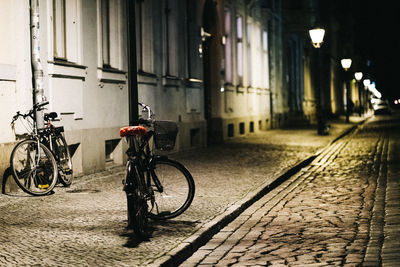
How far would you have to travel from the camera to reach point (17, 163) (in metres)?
9.76

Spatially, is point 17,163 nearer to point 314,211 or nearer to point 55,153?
point 55,153

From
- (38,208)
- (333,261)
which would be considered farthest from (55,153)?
(333,261)

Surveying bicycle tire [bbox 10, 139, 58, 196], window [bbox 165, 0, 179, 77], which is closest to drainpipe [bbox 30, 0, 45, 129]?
bicycle tire [bbox 10, 139, 58, 196]

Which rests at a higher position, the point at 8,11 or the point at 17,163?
the point at 8,11

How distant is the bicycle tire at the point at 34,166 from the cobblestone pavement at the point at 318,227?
3091 mm

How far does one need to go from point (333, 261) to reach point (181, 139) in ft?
40.6

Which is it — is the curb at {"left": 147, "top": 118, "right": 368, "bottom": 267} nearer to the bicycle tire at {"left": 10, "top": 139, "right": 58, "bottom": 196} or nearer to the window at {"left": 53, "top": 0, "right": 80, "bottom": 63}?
the bicycle tire at {"left": 10, "top": 139, "right": 58, "bottom": 196}

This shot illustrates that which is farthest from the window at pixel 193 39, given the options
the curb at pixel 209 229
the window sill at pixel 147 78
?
the curb at pixel 209 229

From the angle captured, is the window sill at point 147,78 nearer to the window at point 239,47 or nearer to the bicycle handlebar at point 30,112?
the bicycle handlebar at point 30,112

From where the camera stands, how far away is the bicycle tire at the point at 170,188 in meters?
7.51

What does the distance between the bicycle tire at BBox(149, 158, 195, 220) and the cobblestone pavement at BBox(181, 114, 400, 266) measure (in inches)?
24.8

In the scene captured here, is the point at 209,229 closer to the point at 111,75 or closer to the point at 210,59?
the point at 111,75

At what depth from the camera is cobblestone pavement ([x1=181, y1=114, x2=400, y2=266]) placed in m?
6.25

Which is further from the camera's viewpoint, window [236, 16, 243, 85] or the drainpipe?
window [236, 16, 243, 85]
